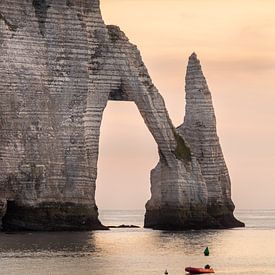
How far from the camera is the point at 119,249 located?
110 meters

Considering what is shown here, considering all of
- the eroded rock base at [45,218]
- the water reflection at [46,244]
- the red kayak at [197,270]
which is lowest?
the red kayak at [197,270]

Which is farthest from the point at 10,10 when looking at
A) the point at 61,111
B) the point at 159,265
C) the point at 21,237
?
the point at 159,265

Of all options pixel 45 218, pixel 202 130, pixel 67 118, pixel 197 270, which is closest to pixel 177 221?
pixel 202 130

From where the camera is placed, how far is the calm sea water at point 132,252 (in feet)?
310

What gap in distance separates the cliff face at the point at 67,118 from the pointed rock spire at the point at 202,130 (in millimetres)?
2385

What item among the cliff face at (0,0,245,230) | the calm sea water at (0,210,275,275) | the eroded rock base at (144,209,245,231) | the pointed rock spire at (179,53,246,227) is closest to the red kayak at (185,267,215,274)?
the calm sea water at (0,210,275,275)

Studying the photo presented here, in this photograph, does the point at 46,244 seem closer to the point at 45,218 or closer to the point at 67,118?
the point at 45,218

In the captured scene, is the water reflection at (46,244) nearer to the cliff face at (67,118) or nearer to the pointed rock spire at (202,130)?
the cliff face at (67,118)

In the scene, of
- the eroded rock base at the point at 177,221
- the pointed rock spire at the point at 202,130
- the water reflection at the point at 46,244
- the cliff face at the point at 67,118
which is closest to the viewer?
the water reflection at the point at 46,244

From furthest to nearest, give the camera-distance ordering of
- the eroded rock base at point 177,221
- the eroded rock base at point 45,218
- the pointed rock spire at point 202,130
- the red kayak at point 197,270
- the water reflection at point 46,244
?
the pointed rock spire at point 202,130, the eroded rock base at point 177,221, the eroded rock base at point 45,218, the water reflection at point 46,244, the red kayak at point 197,270

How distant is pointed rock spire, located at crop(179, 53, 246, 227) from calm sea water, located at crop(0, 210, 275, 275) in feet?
19.5

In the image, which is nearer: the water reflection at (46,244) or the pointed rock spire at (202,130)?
the water reflection at (46,244)

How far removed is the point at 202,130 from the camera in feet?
448

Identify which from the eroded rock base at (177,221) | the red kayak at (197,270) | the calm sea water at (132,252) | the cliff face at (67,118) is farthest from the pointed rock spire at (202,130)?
the red kayak at (197,270)
